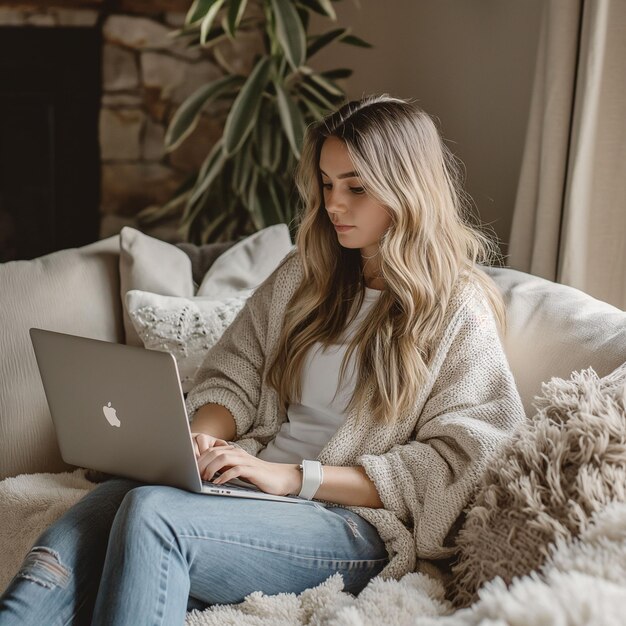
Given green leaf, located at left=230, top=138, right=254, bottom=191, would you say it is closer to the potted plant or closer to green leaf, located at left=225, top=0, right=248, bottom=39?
the potted plant

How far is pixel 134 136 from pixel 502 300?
215 cm

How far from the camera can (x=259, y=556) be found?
123cm

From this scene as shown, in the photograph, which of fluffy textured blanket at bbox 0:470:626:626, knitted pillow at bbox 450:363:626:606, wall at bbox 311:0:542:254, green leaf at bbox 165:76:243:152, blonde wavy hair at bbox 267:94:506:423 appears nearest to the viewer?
fluffy textured blanket at bbox 0:470:626:626

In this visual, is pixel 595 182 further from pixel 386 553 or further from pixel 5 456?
pixel 5 456

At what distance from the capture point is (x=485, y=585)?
37.7 inches

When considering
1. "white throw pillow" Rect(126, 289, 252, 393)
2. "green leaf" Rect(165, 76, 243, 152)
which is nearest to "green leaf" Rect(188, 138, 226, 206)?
"green leaf" Rect(165, 76, 243, 152)

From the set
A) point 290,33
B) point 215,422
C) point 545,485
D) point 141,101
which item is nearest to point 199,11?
point 290,33

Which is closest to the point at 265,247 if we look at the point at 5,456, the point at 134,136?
the point at 5,456

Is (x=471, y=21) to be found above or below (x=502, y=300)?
above

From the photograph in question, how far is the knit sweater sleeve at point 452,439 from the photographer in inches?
50.7

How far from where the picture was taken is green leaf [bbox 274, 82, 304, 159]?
2.54 m

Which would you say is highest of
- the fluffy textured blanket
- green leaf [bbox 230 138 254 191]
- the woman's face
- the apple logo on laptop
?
the woman's face

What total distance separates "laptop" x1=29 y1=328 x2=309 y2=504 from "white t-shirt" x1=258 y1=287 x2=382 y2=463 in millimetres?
172

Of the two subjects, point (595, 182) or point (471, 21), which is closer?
point (595, 182)
